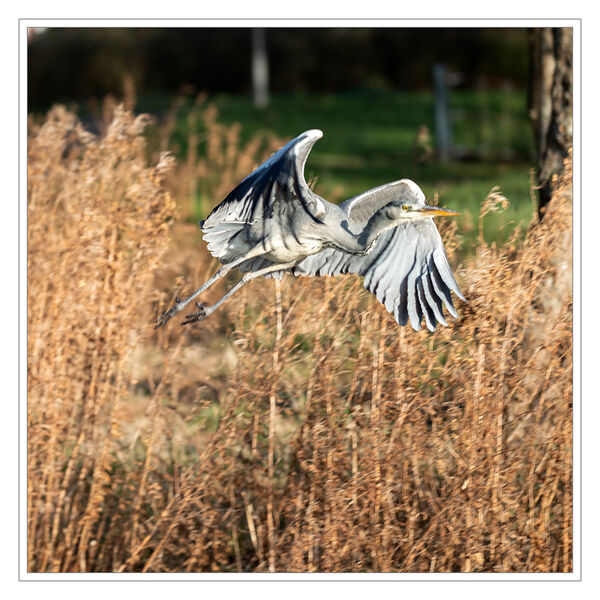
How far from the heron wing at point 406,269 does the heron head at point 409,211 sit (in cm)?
19

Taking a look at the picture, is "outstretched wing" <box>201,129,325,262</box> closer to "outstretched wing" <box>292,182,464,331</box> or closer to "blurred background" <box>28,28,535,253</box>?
"outstretched wing" <box>292,182,464,331</box>

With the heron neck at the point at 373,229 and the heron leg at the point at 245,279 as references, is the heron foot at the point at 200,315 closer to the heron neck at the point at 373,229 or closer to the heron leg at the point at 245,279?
the heron leg at the point at 245,279

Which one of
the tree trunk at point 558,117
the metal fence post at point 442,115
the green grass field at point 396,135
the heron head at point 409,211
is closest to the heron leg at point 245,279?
the heron head at point 409,211

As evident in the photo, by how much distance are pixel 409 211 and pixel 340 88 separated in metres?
15.7

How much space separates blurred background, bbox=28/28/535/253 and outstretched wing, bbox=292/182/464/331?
5.57m

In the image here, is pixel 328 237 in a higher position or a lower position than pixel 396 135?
lower

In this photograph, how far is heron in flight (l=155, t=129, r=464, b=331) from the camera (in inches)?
92.0

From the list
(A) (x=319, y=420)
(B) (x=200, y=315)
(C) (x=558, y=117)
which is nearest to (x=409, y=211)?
(B) (x=200, y=315)

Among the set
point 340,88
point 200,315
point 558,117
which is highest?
point 340,88

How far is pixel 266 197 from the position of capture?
235 cm

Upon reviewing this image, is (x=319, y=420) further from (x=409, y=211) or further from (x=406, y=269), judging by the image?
(x=409, y=211)

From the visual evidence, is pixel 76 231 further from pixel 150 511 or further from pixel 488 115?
pixel 488 115

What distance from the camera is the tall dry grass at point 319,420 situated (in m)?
2.97

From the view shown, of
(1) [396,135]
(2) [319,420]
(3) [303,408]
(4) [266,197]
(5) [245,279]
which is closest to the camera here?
(4) [266,197]
